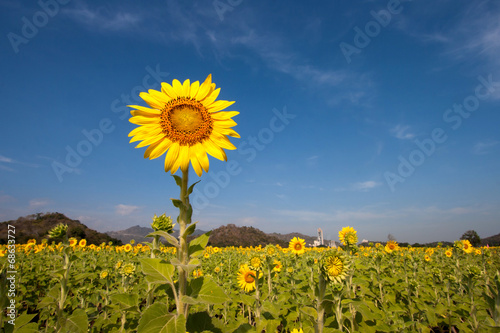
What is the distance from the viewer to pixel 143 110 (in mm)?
1763

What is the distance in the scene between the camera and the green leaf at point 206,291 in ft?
4.74

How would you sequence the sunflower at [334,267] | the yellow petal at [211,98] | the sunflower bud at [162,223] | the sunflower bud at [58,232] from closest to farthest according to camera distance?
the yellow petal at [211,98] → the sunflower at [334,267] → the sunflower bud at [162,223] → the sunflower bud at [58,232]

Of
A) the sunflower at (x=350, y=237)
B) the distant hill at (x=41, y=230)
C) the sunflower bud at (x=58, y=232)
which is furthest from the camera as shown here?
the distant hill at (x=41, y=230)

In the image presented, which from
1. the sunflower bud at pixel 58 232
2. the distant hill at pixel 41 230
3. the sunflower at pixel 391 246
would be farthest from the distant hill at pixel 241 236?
the sunflower bud at pixel 58 232

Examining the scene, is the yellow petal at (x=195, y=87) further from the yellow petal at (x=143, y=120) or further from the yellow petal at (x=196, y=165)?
the yellow petal at (x=196, y=165)

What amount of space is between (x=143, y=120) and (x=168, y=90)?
0.30 metres

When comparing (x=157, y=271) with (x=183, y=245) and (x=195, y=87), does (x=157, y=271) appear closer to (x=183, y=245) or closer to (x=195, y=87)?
(x=183, y=245)

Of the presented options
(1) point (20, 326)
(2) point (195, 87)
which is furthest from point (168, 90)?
(1) point (20, 326)

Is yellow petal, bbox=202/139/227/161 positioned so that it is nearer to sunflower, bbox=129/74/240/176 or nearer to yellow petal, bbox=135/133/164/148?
sunflower, bbox=129/74/240/176

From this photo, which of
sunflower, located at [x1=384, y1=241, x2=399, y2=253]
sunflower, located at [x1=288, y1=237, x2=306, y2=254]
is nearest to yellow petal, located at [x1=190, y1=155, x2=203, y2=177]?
sunflower, located at [x1=288, y1=237, x2=306, y2=254]

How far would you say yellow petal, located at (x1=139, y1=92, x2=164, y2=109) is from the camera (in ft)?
5.80

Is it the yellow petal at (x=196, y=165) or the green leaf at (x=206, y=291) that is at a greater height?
the yellow petal at (x=196, y=165)

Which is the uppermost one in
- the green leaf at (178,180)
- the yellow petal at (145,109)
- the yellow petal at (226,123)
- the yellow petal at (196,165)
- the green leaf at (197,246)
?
the yellow petal at (145,109)

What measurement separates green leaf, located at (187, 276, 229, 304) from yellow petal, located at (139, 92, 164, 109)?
1.33m
